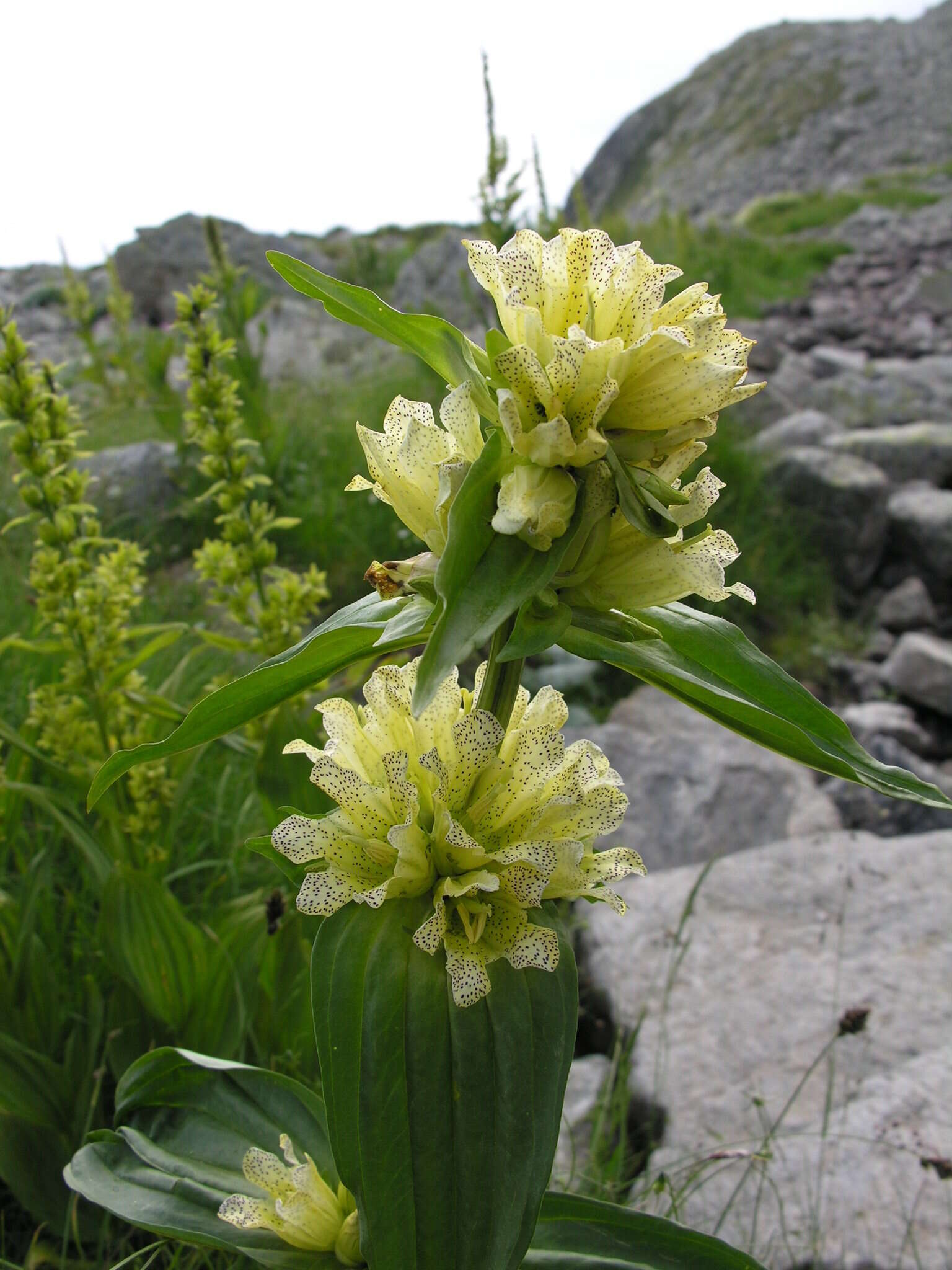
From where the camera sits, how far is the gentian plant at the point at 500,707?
870mm

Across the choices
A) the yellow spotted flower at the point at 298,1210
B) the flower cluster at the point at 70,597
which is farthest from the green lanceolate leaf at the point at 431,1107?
the flower cluster at the point at 70,597

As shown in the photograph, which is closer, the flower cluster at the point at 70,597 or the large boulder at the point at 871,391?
the flower cluster at the point at 70,597

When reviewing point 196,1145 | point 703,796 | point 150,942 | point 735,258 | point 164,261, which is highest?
point 164,261

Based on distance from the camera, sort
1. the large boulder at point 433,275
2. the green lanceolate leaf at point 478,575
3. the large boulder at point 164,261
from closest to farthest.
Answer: the green lanceolate leaf at point 478,575 < the large boulder at point 433,275 < the large boulder at point 164,261

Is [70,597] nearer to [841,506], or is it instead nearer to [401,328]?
[401,328]

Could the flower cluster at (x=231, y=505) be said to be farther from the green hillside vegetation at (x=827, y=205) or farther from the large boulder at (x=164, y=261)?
the green hillside vegetation at (x=827, y=205)

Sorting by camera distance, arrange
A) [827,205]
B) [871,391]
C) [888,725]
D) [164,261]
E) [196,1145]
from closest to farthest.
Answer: [196,1145], [888,725], [871,391], [164,261], [827,205]

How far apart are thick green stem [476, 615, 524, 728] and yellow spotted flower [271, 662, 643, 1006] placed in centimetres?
4

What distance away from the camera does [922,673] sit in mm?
4746

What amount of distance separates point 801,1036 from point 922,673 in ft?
9.19

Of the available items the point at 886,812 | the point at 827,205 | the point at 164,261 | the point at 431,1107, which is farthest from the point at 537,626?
the point at 827,205

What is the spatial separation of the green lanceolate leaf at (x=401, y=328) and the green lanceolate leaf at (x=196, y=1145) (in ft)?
3.18

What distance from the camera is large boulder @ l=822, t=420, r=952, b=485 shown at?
6.61 metres

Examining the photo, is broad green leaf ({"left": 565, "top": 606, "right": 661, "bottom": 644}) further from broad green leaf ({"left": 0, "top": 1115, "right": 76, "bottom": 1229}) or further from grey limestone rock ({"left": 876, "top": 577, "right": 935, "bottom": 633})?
grey limestone rock ({"left": 876, "top": 577, "right": 935, "bottom": 633})
